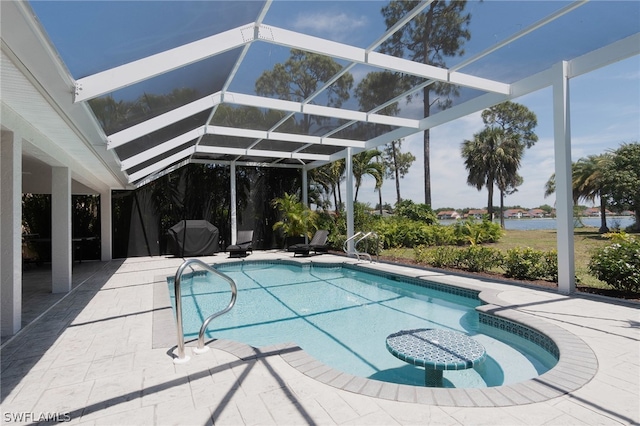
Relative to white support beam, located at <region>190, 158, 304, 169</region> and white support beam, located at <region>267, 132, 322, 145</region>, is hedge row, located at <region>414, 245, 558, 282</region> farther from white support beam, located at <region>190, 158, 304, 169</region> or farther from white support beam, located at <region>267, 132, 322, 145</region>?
white support beam, located at <region>190, 158, 304, 169</region>

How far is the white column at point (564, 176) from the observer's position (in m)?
6.38

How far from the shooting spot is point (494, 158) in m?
29.6

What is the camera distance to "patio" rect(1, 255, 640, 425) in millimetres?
2596

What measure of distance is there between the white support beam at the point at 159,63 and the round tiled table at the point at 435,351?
4.75m

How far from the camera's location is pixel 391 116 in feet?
31.7

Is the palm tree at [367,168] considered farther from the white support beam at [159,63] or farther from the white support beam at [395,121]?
the white support beam at [159,63]

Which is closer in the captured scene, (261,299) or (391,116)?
(261,299)

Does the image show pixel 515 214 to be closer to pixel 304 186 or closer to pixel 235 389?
pixel 304 186

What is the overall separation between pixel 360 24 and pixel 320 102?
309 cm

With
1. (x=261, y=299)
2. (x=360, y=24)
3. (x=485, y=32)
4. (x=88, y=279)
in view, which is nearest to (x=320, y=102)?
(x=360, y=24)

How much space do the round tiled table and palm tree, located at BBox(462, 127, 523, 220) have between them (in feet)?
93.7

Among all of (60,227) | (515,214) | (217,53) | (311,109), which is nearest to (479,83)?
(311,109)

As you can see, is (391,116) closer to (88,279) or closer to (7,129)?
(7,129)

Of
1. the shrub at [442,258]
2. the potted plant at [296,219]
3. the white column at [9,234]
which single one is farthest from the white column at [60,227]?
the shrub at [442,258]
